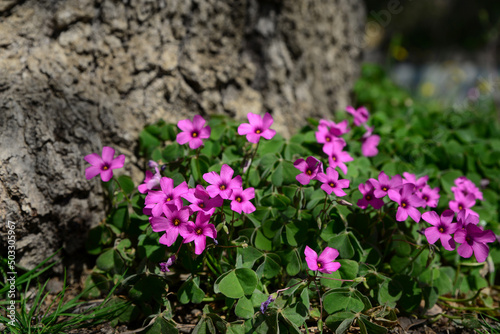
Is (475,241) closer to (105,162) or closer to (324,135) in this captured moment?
(324,135)

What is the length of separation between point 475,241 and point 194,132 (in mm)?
1409

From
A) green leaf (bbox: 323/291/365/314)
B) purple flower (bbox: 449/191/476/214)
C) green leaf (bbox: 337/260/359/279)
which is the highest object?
purple flower (bbox: 449/191/476/214)

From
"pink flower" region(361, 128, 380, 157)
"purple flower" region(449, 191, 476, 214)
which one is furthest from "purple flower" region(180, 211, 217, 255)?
"purple flower" region(449, 191, 476, 214)

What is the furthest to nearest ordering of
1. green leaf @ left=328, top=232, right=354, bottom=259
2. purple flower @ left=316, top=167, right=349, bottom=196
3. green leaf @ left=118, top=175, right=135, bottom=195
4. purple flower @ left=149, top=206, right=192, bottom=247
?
green leaf @ left=118, top=175, right=135, bottom=195 < green leaf @ left=328, top=232, right=354, bottom=259 < purple flower @ left=316, top=167, right=349, bottom=196 < purple flower @ left=149, top=206, right=192, bottom=247

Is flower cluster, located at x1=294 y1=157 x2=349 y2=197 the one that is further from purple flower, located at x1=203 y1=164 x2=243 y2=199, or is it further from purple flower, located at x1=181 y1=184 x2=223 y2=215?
purple flower, located at x1=181 y1=184 x2=223 y2=215

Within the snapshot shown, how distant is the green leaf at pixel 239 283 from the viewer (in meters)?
1.72

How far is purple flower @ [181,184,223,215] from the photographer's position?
1664 millimetres

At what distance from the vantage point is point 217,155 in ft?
7.49

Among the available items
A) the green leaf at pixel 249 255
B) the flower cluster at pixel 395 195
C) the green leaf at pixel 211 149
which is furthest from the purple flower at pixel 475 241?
the green leaf at pixel 211 149

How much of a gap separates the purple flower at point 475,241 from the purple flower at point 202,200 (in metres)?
1.06

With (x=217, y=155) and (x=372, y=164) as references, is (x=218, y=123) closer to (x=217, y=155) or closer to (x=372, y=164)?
Result: (x=217, y=155)

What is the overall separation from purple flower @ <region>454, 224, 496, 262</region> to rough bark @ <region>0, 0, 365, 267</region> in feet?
5.25

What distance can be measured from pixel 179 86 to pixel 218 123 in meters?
0.48

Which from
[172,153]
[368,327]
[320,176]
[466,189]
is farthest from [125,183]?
[466,189]
